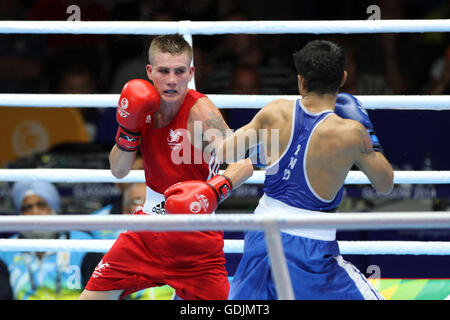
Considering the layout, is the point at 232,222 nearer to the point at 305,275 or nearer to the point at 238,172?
the point at 305,275

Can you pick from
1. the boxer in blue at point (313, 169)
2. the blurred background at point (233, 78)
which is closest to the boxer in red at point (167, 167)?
the boxer in blue at point (313, 169)

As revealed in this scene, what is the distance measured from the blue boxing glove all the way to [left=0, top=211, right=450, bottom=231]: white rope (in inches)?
27.4

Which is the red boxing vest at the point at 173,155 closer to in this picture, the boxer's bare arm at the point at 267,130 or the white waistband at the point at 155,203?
the white waistband at the point at 155,203

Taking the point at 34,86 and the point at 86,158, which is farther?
the point at 34,86

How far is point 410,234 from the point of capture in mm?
3514

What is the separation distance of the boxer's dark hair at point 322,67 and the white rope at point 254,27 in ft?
1.86

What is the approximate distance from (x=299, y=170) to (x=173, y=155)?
489 millimetres

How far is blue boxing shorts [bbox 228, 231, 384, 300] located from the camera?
85.9 inches

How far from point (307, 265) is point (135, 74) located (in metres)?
2.99

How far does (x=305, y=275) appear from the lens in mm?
2189

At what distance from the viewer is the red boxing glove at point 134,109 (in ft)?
7.88
